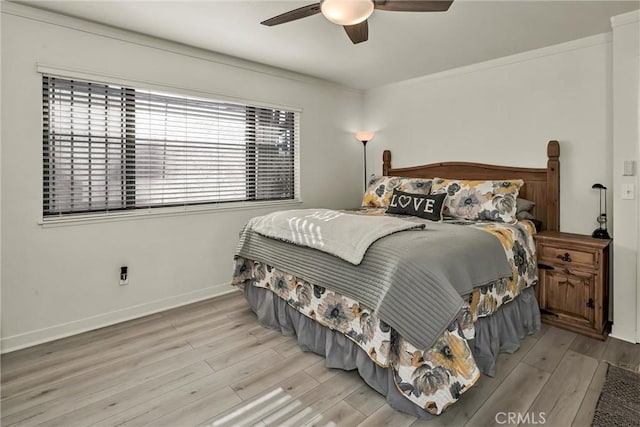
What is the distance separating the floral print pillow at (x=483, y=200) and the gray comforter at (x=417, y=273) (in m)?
0.72

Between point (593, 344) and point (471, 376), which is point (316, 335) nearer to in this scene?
point (471, 376)

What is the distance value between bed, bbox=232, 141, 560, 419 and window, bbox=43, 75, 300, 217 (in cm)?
97

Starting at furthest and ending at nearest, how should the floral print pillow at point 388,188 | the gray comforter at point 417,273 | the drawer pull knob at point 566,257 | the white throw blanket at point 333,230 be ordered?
the floral print pillow at point 388,188
the drawer pull knob at point 566,257
the white throw blanket at point 333,230
the gray comforter at point 417,273

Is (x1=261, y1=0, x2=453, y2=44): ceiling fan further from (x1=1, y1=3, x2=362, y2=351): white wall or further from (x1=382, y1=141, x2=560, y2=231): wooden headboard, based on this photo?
(x1=382, y1=141, x2=560, y2=231): wooden headboard

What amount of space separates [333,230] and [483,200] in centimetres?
159

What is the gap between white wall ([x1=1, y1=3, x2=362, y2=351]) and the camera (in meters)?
2.44

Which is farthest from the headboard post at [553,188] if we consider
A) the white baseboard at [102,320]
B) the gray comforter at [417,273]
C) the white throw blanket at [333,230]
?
the white baseboard at [102,320]

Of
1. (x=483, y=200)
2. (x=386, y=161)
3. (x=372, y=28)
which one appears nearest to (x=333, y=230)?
(x=483, y=200)

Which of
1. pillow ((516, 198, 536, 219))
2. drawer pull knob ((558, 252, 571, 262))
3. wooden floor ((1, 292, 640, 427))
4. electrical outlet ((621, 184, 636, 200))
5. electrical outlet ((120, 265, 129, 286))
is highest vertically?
electrical outlet ((621, 184, 636, 200))

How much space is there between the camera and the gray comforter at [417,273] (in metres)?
1.69

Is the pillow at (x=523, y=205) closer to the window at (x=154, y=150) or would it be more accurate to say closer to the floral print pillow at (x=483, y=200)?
the floral print pillow at (x=483, y=200)

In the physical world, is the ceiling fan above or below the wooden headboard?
above

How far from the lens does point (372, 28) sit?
2.79 m

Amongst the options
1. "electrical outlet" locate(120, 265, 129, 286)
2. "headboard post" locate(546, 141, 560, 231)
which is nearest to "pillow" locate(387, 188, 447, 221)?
"headboard post" locate(546, 141, 560, 231)
